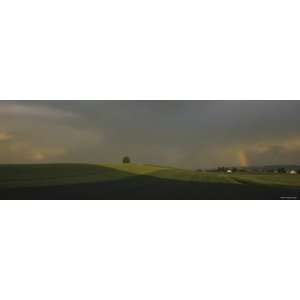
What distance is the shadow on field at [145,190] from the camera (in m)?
4.06

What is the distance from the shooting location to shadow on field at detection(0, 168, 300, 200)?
406 centimetres

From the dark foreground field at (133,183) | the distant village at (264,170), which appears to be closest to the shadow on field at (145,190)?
the dark foreground field at (133,183)

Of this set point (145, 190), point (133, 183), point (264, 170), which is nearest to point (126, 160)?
point (133, 183)

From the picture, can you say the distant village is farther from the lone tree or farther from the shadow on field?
the lone tree

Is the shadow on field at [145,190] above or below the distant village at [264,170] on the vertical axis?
below

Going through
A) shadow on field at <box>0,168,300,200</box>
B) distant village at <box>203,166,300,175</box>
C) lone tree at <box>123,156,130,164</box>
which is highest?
lone tree at <box>123,156,130,164</box>

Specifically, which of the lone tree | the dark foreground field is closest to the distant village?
the dark foreground field

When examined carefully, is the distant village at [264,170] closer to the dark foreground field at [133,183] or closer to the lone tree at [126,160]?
the dark foreground field at [133,183]

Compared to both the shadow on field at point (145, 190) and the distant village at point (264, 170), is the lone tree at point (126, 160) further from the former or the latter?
the distant village at point (264, 170)

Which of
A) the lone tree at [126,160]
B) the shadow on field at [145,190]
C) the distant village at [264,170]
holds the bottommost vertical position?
the shadow on field at [145,190]

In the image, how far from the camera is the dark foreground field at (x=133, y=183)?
13.3ft

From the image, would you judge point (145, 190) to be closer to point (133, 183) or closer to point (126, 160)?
point (133, 183)
